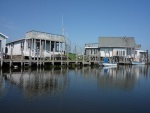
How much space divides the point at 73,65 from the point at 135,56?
108 ft

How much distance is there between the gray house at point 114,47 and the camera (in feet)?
217

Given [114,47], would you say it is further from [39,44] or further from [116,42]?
[39,44]

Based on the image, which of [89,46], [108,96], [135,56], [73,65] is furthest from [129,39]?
[108,96]

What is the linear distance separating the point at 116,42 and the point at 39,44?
31.9 meters

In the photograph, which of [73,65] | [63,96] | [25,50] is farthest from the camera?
[73,65]

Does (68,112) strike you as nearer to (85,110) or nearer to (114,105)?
(85,110)

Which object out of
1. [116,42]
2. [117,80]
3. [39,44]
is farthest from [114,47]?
[117,80]

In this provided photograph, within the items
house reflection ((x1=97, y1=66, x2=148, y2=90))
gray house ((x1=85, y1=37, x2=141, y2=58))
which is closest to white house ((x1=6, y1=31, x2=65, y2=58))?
house reflection ((x1=97, y1=66, x2=148, y2=90))

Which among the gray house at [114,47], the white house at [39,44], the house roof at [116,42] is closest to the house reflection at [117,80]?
the white house at [39,44]

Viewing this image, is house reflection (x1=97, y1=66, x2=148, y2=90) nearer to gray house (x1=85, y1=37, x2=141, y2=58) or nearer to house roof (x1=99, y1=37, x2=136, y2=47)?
gray house (x1=85, y1=37, x2=141, y2=58)

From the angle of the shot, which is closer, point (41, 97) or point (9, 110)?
point (9, 110)

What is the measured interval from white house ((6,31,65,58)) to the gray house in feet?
74.1

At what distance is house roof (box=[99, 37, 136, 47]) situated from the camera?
218 feet

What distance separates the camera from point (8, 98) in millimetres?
14680
